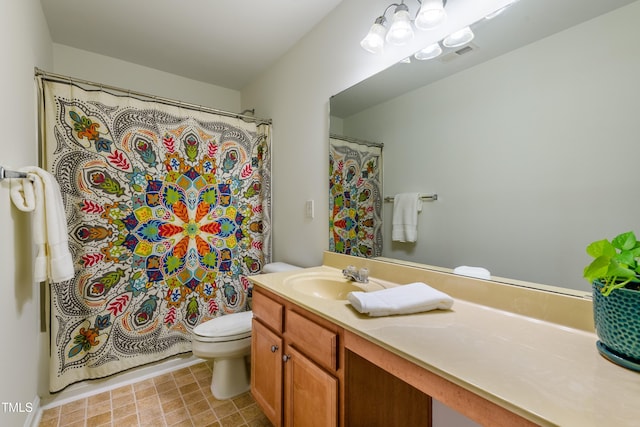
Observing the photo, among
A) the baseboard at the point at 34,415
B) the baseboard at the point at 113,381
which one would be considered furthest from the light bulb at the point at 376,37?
the baseboard at the point at 34,415

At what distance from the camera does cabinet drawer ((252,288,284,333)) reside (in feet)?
4.11

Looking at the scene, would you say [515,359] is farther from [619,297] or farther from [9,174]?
[9,174]

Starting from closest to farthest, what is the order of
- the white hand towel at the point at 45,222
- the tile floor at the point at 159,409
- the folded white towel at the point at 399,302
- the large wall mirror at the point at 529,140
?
the large wall mirror at the point at 529,140 < the folded white towel at the point at 399,302 < the white hand towel at the point at 45,222 < the tile floor at the point at 159,409

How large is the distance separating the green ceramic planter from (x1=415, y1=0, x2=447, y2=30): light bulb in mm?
1069

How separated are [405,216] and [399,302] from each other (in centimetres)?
54

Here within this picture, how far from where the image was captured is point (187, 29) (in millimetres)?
1909

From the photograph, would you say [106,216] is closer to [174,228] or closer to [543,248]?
[174,228]

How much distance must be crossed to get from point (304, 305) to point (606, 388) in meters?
0.81

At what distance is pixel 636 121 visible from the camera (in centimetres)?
77

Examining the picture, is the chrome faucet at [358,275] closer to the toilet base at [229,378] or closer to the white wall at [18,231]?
the toilet base at [229,378]

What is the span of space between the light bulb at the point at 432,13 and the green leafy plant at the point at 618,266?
3.24 ft

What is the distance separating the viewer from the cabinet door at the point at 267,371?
4.10ft

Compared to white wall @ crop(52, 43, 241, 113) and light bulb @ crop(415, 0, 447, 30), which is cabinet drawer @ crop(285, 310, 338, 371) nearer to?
light bulb @ crop(415, 0, 447, 30)

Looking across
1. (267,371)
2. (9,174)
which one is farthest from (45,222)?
(267,371)
